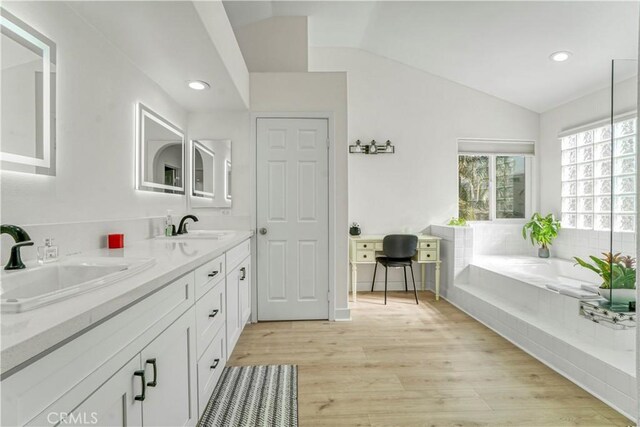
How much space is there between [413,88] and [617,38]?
2051 mm

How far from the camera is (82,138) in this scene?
163 centimetres

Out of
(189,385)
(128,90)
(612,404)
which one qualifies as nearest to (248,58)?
(128,90)

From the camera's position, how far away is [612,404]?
1823 millimetres

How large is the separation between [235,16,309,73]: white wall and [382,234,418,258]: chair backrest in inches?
82.9

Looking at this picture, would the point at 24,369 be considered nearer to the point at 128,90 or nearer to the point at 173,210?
the point at 128,90

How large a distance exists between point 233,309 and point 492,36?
3626 mm

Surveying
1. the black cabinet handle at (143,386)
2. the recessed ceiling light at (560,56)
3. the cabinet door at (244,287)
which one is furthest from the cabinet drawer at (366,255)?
the black cabinet handle at (143,386)

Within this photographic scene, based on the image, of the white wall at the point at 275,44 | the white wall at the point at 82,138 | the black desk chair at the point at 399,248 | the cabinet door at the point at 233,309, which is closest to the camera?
the white wall at the point at 82,138

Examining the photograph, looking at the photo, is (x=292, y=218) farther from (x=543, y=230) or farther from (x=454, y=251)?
(x=543, y=230)

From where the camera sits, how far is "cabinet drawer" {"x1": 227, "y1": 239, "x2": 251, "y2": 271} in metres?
2.17

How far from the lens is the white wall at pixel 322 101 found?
10.3 ft

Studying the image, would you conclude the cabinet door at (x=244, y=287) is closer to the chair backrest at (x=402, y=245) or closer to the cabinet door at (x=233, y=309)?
the cabinet door at (x=233, y=309)

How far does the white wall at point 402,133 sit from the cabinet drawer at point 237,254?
185 cm

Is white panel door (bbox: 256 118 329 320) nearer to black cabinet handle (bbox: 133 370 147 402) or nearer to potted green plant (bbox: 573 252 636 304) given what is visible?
potted green plant (bbox: 573 252 636 304)
